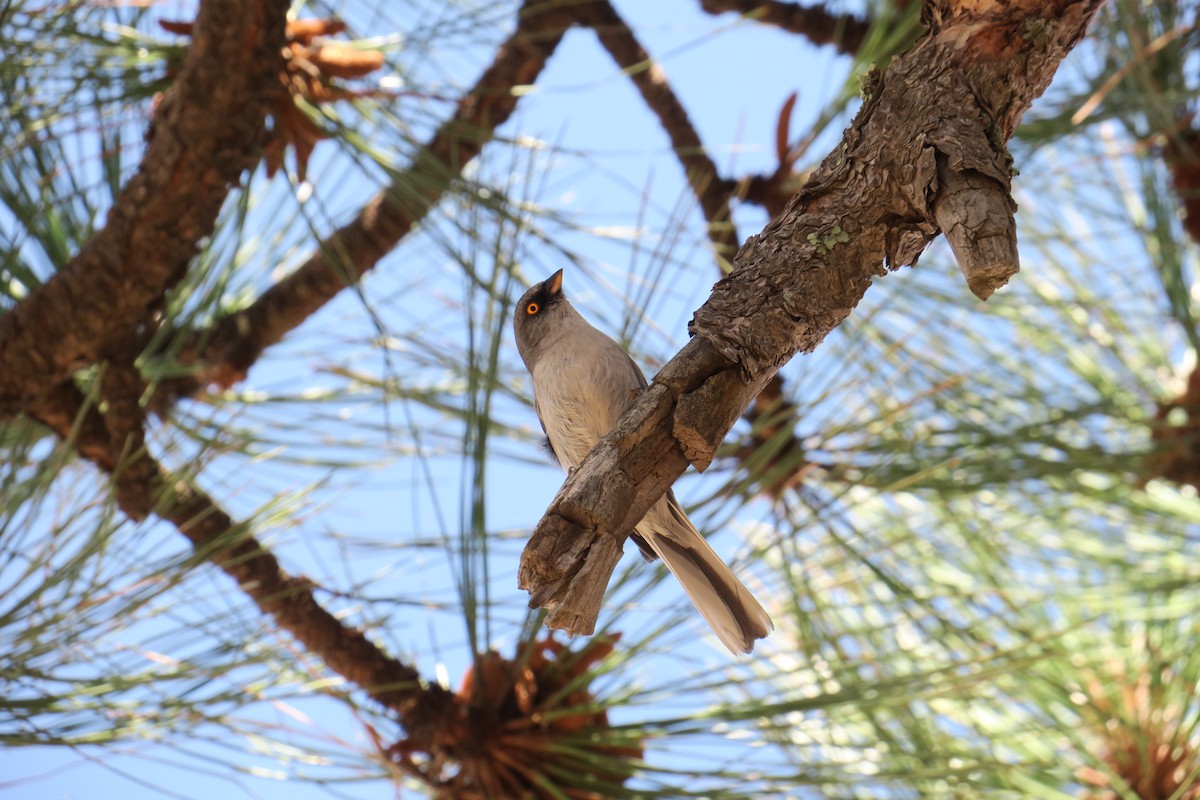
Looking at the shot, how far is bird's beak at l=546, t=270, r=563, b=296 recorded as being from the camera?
3508 mm

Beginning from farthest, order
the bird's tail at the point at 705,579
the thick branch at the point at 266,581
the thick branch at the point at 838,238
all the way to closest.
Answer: the thick branch at the point at 266,581, the bird's tail at the point at 705,579, the thick branch at the point at 838,238

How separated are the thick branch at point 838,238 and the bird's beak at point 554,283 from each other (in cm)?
189

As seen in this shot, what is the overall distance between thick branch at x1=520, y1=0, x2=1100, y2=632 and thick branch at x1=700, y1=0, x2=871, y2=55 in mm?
1953

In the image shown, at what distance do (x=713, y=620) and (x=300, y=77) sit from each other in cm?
182

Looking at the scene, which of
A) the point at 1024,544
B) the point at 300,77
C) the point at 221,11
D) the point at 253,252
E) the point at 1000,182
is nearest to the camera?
the point at 1000,182

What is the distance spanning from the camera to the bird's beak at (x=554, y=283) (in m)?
3.51

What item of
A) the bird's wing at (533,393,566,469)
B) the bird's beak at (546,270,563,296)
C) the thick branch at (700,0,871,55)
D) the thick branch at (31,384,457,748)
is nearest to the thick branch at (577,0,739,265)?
the thick branch at (700,0,871,55)

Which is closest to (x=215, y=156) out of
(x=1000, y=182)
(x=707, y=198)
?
(x=707, y=198)

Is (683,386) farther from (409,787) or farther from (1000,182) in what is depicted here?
(409,787)

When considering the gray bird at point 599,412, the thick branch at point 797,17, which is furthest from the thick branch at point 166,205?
the thick branch at point 797,17

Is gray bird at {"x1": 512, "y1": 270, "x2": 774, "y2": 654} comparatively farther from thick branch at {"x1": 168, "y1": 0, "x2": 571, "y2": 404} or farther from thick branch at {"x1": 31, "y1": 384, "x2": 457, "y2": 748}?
thick branch at {"x1": 31, "y1": 384, "x2": 457, "y2": 748}

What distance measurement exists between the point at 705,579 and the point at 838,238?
105 centimetres

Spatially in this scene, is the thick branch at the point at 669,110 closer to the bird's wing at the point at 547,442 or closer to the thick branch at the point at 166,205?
the bird's wing at the point at 547,442

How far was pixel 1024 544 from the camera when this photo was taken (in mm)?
3938
